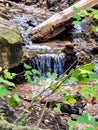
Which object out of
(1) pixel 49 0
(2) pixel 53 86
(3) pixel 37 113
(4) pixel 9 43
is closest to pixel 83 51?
(4) pixel 9 43

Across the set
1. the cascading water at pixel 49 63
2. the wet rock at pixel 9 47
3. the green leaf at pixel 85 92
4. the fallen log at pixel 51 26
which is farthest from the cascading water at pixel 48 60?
the green leaf at pixel 85 92

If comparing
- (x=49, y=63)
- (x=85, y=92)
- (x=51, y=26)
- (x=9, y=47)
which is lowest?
(x=49, y=63)

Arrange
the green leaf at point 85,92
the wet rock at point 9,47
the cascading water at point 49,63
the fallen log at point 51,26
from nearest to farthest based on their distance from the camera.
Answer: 1. the green leaf at point 85,92
2. the wet rock at point 9,47
3. the cascading water at point 49,63
4. the fallen log at point 51,26

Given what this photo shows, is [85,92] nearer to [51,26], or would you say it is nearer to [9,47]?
[9,47]

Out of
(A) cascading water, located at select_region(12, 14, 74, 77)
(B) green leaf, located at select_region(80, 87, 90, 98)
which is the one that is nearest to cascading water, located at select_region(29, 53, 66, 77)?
(A) cascading water, located at select_region(12, 14, 74, 77)

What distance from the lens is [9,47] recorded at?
6.43 meters

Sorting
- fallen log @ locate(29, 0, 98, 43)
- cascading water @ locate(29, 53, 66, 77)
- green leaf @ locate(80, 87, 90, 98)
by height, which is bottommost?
cascading water @ locate(29, 53, 66, 77)

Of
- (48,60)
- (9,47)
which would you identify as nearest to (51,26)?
(48,60)

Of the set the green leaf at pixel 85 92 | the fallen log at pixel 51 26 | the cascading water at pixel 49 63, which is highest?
the fallen log at pixel 51 26

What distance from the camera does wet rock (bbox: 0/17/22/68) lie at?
20.7 ft

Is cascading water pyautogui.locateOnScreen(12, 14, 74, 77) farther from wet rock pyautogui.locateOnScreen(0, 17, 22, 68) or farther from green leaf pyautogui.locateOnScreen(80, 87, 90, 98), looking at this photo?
green leaf pyautogui.locateOnScreen(80, 87, 90, 98)

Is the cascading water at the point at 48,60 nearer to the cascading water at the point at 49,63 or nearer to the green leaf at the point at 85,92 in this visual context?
the cascading water at the point at 49,63

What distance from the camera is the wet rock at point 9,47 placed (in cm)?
632

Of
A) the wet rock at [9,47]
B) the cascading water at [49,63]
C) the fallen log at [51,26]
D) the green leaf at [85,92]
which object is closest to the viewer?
the green leaf at [85,92]
